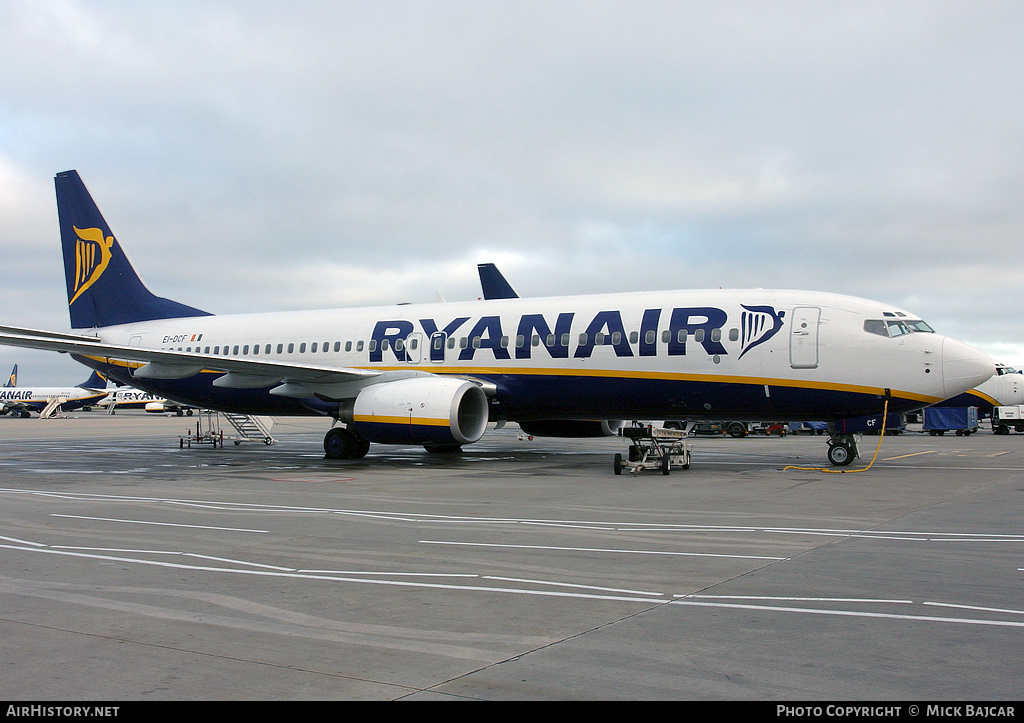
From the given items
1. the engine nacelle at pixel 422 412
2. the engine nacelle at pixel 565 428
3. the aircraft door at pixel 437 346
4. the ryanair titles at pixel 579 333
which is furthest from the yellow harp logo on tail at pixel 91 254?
the engine nacelle at pixel 565 428

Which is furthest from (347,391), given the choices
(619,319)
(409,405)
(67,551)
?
(67,551)

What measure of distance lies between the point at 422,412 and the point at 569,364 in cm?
383

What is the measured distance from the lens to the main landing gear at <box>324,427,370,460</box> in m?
22.1

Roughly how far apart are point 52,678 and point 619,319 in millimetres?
16424

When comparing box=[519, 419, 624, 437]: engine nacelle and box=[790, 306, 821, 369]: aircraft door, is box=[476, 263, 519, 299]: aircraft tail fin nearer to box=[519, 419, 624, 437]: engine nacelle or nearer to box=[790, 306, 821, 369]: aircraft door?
box=[519, 419, 624, 437]: engine nacelle

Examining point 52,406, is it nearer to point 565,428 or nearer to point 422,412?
point 565,428

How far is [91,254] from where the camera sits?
27.7 m

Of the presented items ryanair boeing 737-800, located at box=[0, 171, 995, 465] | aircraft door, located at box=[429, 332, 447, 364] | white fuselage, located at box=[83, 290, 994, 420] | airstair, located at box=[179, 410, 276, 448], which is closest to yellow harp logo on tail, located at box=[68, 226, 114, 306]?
ryanair boeing 737-800, located at box=[0, 171, 995, 465]

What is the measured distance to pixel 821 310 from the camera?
17.9 metres

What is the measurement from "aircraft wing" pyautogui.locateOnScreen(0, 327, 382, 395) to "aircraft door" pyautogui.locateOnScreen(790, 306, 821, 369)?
10543 millimetres

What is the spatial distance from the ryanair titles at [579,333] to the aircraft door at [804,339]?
1.24 ft

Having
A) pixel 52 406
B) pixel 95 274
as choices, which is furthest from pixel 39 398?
pixel 95 274
